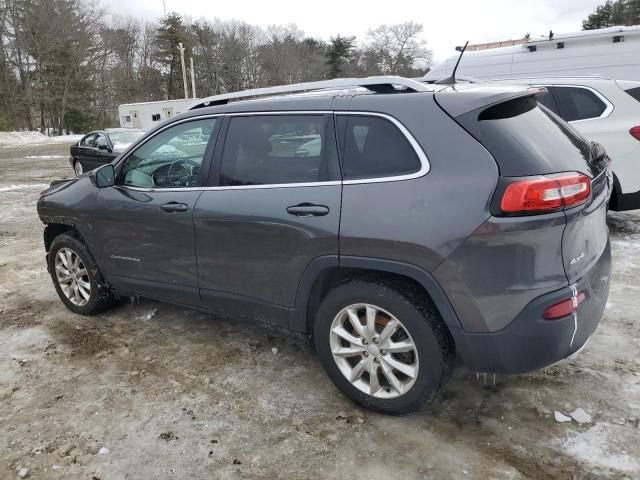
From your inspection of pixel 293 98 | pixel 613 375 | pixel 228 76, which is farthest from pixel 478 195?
pixel 228 76

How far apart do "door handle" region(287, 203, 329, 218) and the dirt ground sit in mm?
1119

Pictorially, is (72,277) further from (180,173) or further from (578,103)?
(578,103)

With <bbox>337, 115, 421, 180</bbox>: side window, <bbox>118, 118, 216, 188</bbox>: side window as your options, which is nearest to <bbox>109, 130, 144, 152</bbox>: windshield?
<bbox>118, 118, 216, 188</bbox>: side window

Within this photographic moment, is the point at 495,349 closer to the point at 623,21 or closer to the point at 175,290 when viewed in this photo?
the point at 175,290

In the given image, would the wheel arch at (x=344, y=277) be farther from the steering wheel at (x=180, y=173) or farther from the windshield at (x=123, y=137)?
the windshield at (x=123, y=137)

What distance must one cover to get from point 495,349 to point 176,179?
2378 millimetres

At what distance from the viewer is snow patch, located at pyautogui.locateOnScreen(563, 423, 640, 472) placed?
2.36m

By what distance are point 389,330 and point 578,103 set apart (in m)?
4.65

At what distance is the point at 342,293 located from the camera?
2.73 meters

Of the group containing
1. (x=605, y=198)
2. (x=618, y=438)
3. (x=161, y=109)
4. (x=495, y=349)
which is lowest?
(x=618, y=438)

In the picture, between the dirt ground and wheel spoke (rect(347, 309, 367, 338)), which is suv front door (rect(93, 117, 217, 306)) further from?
wheel spoke (rect(347, 309, 367, 338))

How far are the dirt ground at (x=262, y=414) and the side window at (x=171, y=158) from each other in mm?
1214

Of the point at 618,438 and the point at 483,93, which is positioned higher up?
the point at 483,93

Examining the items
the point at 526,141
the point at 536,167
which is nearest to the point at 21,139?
the point at 526,141
